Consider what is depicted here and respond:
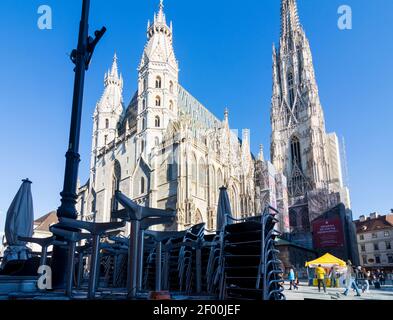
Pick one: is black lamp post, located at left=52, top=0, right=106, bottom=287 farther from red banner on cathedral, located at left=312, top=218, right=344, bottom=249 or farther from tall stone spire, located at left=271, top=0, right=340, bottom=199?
tall stone spire, located at left=271, top=0, right=340, bottom=199

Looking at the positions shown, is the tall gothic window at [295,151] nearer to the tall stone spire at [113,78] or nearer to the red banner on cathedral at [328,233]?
the red banner on cathedral at [328,233]

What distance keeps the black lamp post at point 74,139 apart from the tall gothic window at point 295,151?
43254mm

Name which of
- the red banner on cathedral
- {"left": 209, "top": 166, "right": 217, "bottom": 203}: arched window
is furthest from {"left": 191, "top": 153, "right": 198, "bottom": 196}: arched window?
the red banner on cathedral

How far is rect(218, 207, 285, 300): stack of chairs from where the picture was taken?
4488 millimetres

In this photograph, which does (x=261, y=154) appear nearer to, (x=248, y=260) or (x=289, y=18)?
(x=289, y=18)

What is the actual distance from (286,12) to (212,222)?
45.4 metres

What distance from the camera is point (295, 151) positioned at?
47.2 metres

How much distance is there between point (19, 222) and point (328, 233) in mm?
33836

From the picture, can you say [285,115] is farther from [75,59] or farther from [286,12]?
[75,59]

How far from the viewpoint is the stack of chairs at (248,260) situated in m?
4.49

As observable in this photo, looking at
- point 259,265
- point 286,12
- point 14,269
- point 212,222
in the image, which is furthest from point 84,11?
point 286,12

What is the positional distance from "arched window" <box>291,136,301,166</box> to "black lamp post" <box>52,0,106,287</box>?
43254 mm

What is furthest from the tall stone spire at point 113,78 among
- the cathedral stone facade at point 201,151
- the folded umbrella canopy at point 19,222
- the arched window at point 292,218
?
the folded umbrella canopy at point 19,222

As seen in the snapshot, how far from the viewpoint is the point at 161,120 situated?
105 ft
